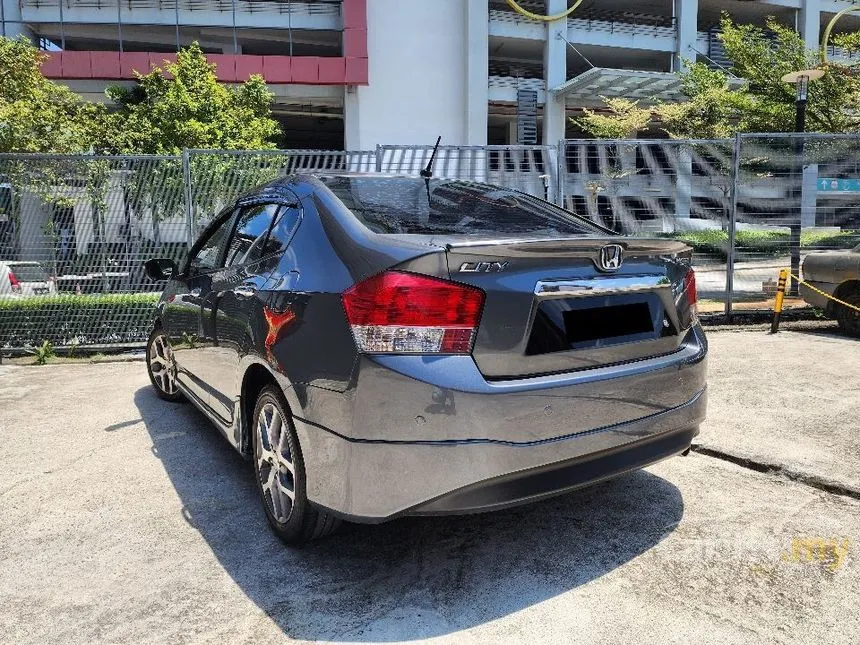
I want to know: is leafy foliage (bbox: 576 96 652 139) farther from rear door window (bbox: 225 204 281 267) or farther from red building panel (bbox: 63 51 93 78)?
rear door window (bbox: 225 204 281 267)

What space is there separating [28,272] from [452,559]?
681 cm

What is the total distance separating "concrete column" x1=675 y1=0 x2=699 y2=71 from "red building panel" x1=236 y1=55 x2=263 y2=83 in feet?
66.8

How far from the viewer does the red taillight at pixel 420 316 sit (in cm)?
227

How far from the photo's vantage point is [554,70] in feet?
103

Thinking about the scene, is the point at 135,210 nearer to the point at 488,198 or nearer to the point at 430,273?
the point at 488,198

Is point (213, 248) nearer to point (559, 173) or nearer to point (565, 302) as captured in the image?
point (565, 302)

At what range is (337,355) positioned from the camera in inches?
93.6

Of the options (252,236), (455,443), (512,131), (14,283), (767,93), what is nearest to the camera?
(455,443)

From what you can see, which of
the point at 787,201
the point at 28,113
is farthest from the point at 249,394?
the point at 28,113

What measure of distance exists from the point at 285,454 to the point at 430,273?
3.60ft

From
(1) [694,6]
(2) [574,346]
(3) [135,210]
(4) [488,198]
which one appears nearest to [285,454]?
(2) [574,346]

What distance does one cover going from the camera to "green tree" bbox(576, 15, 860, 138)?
13852 millimetres

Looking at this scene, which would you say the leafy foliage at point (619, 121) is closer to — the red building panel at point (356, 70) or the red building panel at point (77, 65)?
the red building panel at point (356, 70)

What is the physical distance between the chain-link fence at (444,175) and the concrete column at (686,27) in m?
27.6
